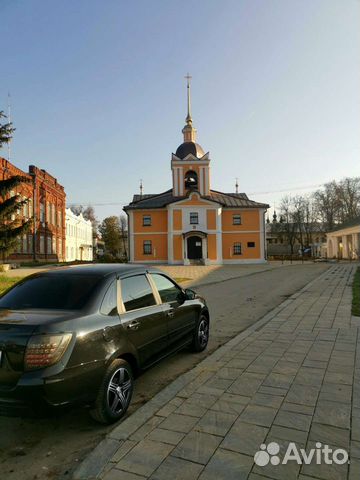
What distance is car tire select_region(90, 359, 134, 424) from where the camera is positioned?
132 inches

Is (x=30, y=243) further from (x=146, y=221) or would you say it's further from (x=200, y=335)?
(x=200, y=335)

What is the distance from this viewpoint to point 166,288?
511 centimetres

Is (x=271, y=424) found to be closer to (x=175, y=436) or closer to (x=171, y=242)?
(x=175, y=436)

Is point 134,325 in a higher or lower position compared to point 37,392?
higher

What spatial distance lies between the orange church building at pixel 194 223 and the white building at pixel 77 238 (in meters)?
21.0

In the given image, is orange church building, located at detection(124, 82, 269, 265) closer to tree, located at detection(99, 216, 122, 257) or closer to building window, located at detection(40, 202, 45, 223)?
building window, located at detection(40, 202, 45, 223)

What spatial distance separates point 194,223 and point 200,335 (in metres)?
35.0

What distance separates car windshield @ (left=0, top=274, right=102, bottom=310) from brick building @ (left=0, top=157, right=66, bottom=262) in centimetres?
3498

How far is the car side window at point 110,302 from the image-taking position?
143 inches

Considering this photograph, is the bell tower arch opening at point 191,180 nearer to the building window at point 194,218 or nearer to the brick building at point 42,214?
the building window at point 194,218

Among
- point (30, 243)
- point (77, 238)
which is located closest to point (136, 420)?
point (30, 243)

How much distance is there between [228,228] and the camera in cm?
4259

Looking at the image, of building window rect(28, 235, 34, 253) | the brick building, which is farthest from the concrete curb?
building window rect(28, 235, 34, 253)

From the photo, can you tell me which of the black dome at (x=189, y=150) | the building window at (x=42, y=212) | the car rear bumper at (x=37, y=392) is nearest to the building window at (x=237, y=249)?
the black dome at (x=189, y=150)
